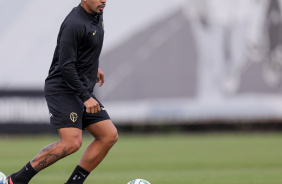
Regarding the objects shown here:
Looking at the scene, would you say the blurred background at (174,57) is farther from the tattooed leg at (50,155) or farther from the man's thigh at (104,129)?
the tattooed leg at (50,155)

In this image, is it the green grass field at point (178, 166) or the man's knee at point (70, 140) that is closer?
the man's knee at point (70, 140)

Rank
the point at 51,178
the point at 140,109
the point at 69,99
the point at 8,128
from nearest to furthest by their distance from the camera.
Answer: the point at 69,99 → the point at 51,178 → the point at 8,128 → the point at 140,109

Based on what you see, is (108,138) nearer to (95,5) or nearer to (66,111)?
(66,111)

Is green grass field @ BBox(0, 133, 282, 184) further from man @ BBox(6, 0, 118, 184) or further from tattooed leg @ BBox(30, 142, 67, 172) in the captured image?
tattooed leg @ BBox(30, 142, 67, 172)

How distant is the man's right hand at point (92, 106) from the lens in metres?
8.09

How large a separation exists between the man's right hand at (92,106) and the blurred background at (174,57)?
70.5 ft

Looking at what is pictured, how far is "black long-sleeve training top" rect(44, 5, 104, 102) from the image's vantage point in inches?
314

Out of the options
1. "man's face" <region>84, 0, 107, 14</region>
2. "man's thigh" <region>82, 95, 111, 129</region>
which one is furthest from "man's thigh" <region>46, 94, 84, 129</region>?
"man's face" <region>84, 0, 107, 14</region>

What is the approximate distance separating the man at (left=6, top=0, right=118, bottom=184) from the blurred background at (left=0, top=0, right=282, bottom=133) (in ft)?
69.5

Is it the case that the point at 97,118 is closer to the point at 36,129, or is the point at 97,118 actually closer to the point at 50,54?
the point at 36,129

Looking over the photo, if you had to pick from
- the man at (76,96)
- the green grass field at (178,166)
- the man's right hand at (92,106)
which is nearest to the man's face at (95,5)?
the man at (76,96)

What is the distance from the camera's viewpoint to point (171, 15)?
99.9 feet

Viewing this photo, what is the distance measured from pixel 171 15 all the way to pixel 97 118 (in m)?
22.4

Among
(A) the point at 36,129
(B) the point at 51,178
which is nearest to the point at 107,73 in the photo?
(A) the point at 36,129
